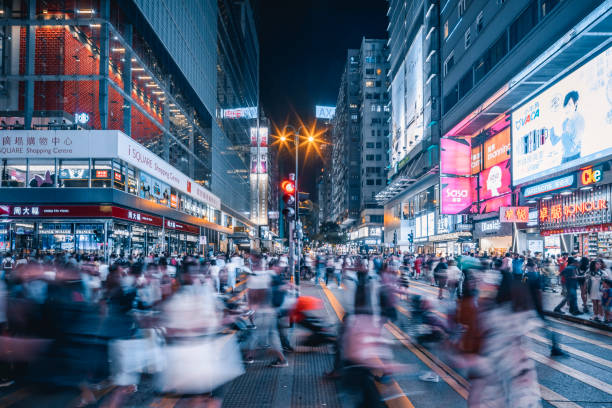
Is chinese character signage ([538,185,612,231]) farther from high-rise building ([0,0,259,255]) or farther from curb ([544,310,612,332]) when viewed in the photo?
high-rise building ([0,0,259,255])

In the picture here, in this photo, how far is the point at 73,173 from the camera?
2698 cm

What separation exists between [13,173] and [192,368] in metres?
28.1

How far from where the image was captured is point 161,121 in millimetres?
37312

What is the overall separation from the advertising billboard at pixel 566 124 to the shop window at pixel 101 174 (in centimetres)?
2512

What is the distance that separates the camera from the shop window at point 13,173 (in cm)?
2681

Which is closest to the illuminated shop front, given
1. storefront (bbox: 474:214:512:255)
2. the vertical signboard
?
storefront (bbox: 474:214:512:255)

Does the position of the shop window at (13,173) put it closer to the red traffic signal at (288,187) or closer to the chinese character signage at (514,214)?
the red traffic signal at (288,187)

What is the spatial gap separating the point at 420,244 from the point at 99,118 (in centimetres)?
4210

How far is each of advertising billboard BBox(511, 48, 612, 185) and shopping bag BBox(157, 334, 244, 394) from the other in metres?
21.2

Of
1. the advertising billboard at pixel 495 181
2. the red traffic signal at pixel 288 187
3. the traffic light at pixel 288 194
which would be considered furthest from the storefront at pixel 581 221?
the red traffic signal at pixel 288 187

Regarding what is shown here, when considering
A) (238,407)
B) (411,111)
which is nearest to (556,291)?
(238,407)

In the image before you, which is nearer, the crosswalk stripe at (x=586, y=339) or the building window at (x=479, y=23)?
the crosswalk stripe at (x=586, y=339)

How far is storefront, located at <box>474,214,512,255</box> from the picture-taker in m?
32.3

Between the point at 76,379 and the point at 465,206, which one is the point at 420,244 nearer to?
the point at 465,206
